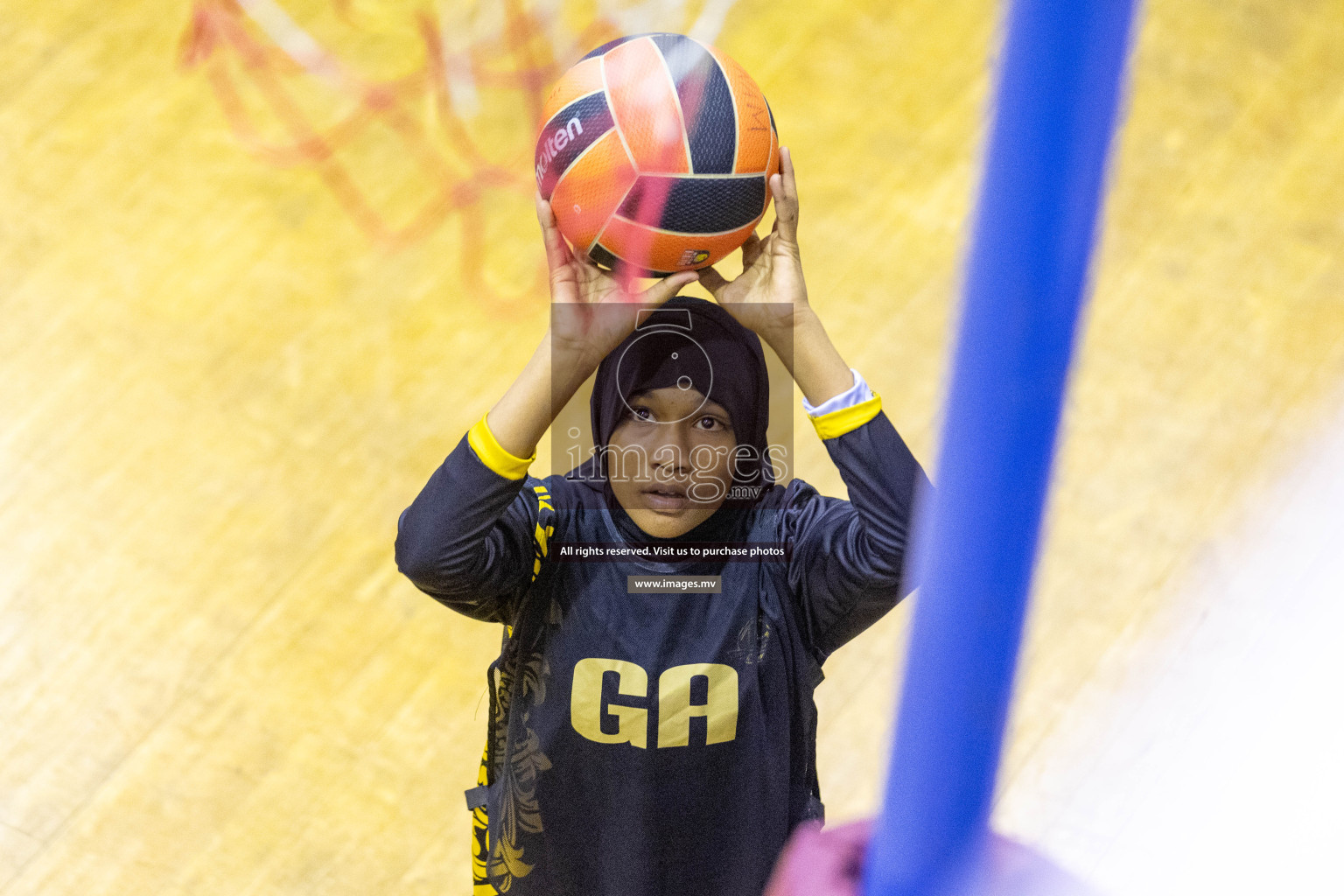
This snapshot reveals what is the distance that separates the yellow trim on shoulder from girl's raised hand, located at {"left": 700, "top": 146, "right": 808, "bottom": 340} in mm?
99

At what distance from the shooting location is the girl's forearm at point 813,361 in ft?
3.97

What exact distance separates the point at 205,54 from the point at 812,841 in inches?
112

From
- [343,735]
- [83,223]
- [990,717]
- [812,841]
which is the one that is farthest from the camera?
[83,223]

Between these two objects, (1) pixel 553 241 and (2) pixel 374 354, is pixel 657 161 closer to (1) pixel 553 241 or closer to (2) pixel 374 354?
(1) pixel 553 241

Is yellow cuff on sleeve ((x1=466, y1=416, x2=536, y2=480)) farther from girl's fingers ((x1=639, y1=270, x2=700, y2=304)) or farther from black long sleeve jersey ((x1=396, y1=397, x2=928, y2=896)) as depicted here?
girl's fingers ((x1=639, y1=270, x2=700, y2=304))

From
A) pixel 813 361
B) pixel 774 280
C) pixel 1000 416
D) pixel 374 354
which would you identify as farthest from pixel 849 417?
pixel 374 354

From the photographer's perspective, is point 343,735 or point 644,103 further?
point 343,735

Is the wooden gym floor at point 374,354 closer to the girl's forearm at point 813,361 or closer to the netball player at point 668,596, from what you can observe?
the netball player at point 668,596

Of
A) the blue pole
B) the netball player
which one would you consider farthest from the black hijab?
the blue pole

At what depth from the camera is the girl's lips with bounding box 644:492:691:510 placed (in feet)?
4.25

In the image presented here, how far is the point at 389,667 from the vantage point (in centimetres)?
244

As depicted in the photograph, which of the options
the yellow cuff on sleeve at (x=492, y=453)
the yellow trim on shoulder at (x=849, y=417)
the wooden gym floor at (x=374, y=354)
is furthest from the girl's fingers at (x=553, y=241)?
the wooden gym floor at (x=374, y=354)

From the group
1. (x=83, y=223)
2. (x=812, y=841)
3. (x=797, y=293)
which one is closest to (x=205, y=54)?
(x=83, y=223)

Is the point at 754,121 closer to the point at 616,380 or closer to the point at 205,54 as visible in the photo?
the point at 616,380
